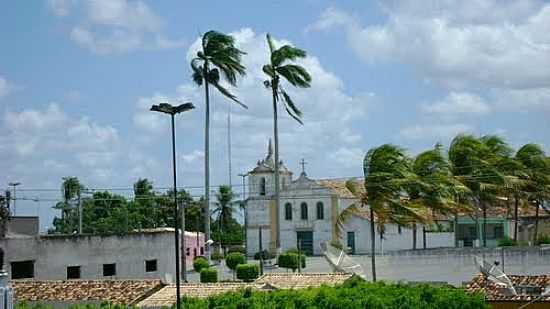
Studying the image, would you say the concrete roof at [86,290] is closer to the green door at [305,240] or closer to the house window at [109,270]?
the house window at [109,270]

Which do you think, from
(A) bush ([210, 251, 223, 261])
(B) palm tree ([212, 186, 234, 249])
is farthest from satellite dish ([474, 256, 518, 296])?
(B) palm tree ([212, 186, 234, 249])

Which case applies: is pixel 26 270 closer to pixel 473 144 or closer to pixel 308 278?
pixel 308 278

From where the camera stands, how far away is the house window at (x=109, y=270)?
40.0 meters

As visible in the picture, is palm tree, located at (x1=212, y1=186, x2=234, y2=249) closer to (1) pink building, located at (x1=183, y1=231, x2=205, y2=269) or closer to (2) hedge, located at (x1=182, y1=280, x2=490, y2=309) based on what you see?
(1) pink building, located at (x1=183, y1=231, x2=205, y2=269)

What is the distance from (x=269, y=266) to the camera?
56.8 metres

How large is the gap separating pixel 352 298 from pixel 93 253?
1664 centimetres

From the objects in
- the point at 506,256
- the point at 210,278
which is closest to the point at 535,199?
the point at 506,256

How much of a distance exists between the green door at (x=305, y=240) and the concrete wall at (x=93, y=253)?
29.9 meters

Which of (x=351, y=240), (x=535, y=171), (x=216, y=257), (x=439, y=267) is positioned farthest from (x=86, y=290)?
(x=351, y=240)

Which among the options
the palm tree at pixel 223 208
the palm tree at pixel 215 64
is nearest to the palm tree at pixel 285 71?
the palm tree at pixel 215 64

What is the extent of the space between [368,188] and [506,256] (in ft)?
22.0

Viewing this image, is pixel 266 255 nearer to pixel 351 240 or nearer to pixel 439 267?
pixel 351 240

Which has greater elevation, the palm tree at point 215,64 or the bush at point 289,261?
the palm tree at point 215,64

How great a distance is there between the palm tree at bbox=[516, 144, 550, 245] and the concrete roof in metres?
27.9
